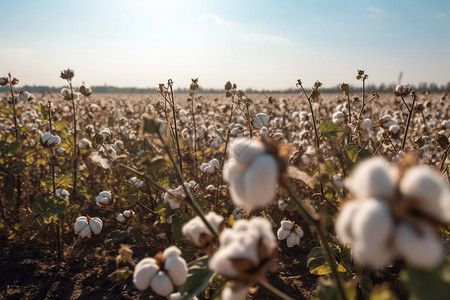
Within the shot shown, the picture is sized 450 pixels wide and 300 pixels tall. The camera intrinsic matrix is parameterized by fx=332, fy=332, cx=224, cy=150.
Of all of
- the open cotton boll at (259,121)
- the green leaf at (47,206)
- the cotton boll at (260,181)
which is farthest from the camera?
the open cotton boll at (259,121)

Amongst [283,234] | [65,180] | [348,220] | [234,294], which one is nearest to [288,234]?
[283,234]

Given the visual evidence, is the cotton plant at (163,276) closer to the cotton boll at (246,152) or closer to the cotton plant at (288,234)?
the cotton boll at (246,152)

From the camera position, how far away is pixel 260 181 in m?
0.82

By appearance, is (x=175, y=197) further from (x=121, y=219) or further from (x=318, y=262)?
(x=121, y=219)

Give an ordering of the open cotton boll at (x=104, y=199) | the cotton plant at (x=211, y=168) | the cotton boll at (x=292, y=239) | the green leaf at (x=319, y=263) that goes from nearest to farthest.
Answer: the green leaf at (x=319, y=263), the cotton boll at (x=292, y=239), the open cotton boll at (x=104, y=199), the cotton plant at (x=211, y=168)

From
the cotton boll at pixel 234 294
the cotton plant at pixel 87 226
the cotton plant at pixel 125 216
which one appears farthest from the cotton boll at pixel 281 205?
the cotton boll at pixel 234 294

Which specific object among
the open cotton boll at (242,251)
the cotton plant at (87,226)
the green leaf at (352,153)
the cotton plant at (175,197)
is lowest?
the cotton plant at (87,226)

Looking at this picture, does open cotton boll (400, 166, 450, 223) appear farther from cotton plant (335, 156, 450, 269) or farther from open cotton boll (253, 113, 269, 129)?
open cotton boll (253, 113, 269, 129)

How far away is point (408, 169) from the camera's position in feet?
2.50

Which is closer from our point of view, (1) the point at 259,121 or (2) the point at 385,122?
(2) the point at 385,122

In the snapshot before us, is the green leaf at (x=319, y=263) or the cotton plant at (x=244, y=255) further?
the green leaf at (x=319, y=263)

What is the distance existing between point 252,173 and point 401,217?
0.34 metres

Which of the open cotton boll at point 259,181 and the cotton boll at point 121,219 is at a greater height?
the open cotton boll at point 259,181

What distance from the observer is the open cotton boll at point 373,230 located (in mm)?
663
